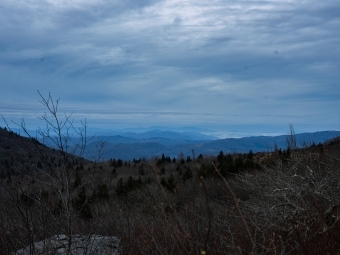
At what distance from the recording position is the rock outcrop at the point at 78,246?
655 cm

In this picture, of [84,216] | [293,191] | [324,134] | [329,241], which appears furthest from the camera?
[324,134]

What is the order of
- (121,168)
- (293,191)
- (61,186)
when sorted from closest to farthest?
(61,186)
(293,191)
(121,168)

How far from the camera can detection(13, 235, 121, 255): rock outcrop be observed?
21.5ft

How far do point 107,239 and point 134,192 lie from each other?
1395 cm

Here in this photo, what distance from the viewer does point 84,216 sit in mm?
14609

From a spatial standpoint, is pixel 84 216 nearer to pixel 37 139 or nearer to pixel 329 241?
pixel 37 139

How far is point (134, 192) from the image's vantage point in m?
22.2

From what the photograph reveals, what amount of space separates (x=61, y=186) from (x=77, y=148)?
0.68 metres

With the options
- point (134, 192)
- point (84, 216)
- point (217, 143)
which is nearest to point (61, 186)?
point (84, 216)

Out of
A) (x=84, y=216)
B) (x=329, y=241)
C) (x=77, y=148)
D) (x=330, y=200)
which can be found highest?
(x=77, y=148)

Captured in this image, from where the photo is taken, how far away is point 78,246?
7238 millimetres

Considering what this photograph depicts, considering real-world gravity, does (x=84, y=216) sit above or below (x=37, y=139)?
below

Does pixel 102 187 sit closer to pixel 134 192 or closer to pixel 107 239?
pixel 134 192

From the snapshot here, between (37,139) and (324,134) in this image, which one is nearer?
(37,139)
